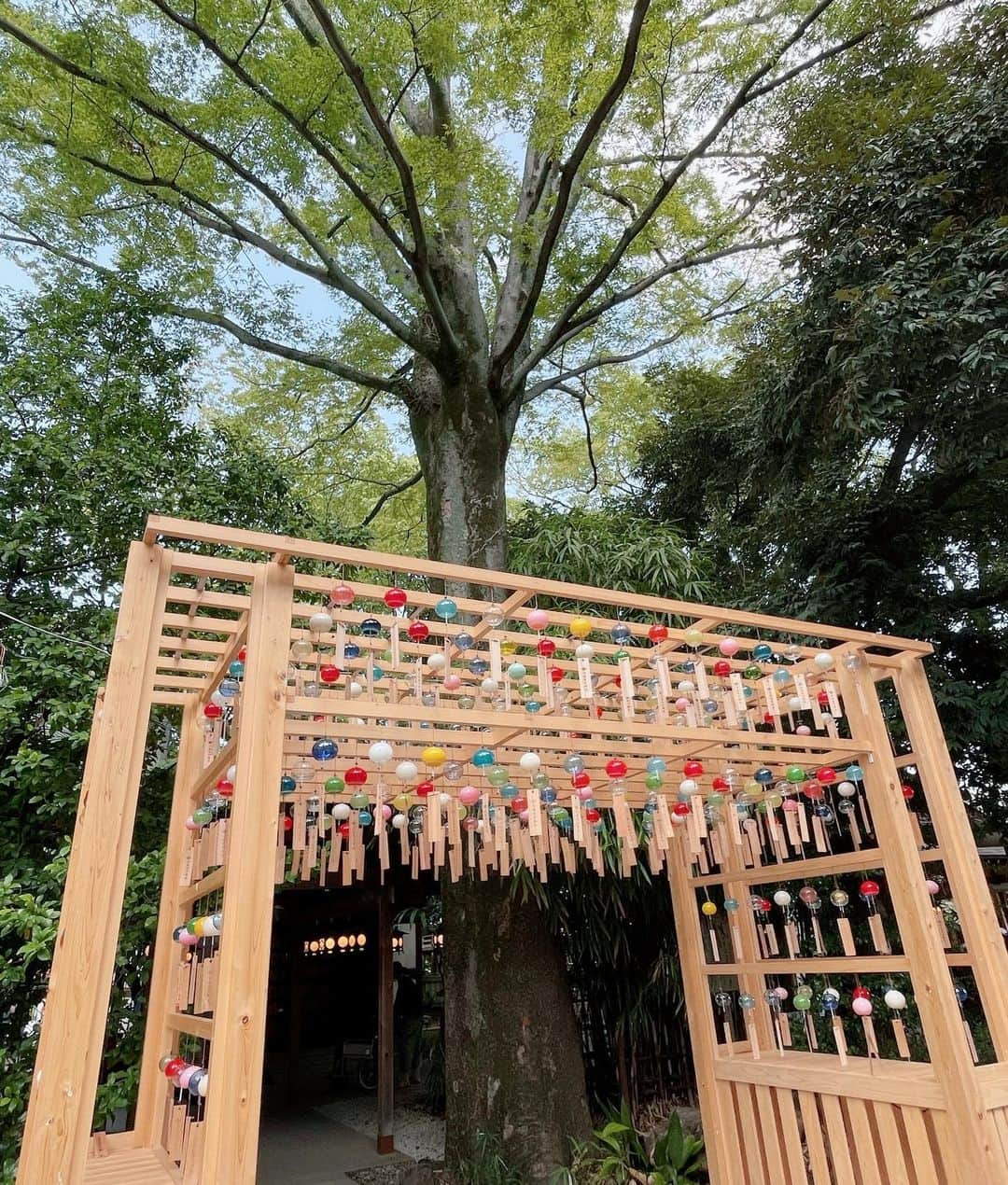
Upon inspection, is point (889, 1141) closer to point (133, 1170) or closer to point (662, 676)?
point (662, 676)

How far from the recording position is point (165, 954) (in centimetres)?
261

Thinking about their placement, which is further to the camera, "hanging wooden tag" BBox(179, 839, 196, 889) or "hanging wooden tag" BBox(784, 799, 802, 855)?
"hanging wooden tag" BBox(784, 799, 802, 855)

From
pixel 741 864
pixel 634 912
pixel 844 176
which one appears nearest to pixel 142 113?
pixel 844 176

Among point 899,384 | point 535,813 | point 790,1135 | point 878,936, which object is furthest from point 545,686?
point 899,384

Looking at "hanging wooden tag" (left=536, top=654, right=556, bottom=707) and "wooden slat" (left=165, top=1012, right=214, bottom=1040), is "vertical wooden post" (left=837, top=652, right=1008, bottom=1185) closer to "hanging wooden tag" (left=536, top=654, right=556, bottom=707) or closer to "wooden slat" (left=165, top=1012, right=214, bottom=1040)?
"hanging wooden tag" (left=536, top=654, right=556, bottom=707)

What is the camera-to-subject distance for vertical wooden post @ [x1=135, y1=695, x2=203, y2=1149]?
2.46 m

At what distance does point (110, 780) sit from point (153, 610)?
40cm

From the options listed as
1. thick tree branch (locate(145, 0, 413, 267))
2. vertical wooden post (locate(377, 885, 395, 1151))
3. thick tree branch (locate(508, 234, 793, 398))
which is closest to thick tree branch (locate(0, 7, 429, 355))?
thick tree branch (locate(145, 0, 413, 267))

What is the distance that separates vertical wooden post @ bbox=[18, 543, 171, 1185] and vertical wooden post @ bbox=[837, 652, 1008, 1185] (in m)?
2.42

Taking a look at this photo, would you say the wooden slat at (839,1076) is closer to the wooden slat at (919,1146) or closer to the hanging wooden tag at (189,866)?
the wooden slat at (919,1146)

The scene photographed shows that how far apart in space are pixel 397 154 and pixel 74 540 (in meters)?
2.77

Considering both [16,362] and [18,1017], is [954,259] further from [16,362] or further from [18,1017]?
[18,1017]

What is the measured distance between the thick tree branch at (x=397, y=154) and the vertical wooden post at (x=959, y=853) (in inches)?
134

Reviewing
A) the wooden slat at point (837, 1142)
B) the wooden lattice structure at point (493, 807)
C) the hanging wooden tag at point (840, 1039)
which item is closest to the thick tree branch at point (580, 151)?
the wooden lattice structure at point (493, 807)
